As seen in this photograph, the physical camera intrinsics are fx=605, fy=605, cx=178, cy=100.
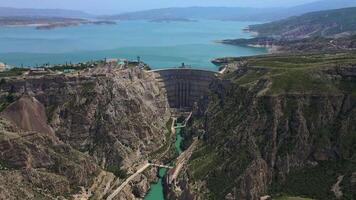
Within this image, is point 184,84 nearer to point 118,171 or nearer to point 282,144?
point 118,171

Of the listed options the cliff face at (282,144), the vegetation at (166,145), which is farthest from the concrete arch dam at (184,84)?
the cliff face at (282,144)

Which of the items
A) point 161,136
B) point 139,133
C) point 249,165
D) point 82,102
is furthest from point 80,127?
point 249,165

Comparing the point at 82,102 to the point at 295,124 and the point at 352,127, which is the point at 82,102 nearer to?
the point at 295,124

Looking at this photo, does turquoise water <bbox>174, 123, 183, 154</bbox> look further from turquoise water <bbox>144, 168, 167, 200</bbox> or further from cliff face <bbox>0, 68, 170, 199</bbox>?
turquoise water <bbox>144, 168, 167, 200</bbox>

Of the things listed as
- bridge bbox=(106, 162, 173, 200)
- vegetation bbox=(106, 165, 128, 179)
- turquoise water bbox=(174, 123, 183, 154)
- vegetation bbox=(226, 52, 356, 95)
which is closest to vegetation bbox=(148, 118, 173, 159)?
turquoise water bbox=(174, 123, 183, 154)

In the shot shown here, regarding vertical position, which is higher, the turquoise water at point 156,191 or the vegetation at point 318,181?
the vegetation at point 318,181

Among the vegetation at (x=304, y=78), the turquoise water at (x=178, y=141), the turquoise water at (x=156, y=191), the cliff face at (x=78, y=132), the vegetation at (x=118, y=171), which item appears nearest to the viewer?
the cliff face at (x=78, y=132)

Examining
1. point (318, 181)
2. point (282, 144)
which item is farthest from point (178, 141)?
point (318, 181)

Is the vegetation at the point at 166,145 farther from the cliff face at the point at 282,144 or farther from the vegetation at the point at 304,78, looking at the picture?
the vegetation at the point at 304,78
